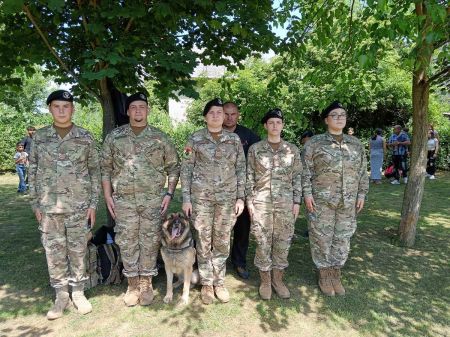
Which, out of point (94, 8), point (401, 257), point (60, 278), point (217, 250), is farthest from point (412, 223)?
point (94, 8)

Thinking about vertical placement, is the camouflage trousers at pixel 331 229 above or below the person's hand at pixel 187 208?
below

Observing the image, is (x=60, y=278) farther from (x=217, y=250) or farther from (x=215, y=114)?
(x=215, y=114)

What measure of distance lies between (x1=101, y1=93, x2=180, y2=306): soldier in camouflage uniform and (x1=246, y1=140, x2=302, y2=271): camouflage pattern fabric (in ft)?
3.02

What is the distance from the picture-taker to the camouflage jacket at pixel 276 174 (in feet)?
13.3

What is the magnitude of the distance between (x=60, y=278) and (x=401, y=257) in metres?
4.68

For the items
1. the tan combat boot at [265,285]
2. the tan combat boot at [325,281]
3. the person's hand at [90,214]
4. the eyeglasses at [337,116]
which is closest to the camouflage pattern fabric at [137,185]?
the person's hand at [90,214]

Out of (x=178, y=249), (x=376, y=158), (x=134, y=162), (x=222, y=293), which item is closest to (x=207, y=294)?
(x=222, y=293)

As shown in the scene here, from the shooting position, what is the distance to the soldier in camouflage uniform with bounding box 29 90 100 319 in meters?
3.78

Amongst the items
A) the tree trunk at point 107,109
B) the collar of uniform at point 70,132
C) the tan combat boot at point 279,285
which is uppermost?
the tree trunk at point 107,109

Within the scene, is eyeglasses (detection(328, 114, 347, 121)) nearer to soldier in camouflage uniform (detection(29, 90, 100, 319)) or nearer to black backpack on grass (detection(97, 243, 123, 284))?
soldier in camouflage uniform (detection(29, 90, 100, 319))

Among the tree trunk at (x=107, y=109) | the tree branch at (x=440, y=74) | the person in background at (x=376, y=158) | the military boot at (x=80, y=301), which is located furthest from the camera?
the person in background at (x=376, y=158)

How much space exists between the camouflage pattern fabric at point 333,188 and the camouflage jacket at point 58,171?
250cm

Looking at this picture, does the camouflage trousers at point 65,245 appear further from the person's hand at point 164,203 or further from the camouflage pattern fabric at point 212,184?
the camouflage pattern fabric at point 212,184

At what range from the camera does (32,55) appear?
15.9 ft
